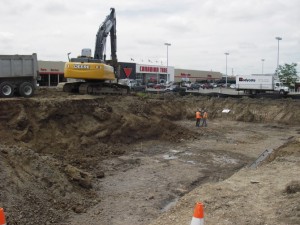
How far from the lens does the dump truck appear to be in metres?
50.2

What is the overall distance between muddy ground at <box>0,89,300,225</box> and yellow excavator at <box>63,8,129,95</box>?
65.2 inches

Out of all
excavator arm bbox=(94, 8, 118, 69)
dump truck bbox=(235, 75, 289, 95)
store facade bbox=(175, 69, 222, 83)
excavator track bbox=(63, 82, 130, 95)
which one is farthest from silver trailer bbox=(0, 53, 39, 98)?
store facade bbox=(175, 69, 222, 83)

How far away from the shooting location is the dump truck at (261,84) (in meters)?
50.2

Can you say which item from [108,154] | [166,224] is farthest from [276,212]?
[108,154]

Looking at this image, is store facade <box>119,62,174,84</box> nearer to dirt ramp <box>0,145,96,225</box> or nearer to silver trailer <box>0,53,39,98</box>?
silver trailer <box>0,53,39,98</box>

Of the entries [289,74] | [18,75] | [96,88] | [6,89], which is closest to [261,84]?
[289,74]

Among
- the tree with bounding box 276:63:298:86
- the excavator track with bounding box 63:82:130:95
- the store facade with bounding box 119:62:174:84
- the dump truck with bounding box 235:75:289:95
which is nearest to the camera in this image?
the excavator track with bounding box 63:82:130:95

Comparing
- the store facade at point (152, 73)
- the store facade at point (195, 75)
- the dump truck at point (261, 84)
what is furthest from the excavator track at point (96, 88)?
the store facade at point (195, 75)

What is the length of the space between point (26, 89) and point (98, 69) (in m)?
4.11

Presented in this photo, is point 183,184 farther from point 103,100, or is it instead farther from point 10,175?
point 103,100

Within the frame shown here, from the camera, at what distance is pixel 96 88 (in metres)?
23.8

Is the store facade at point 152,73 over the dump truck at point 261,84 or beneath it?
over

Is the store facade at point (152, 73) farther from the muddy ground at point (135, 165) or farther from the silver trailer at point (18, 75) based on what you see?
the silver trailer at point (18, 75)

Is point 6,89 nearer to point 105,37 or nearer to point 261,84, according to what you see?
point 105,37
